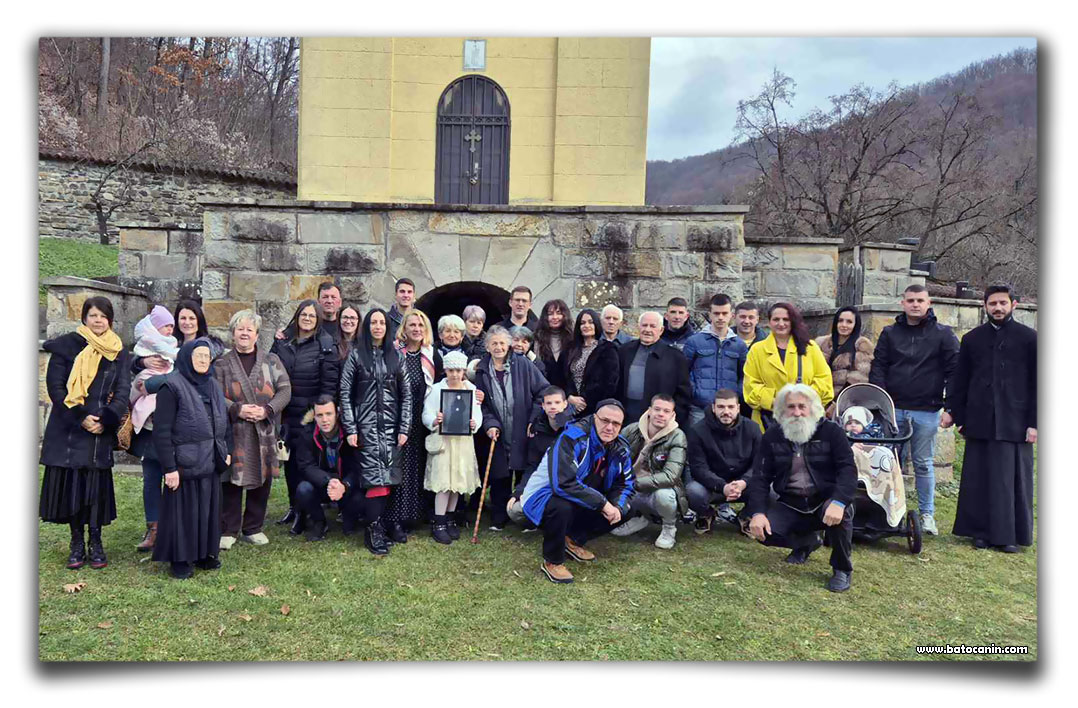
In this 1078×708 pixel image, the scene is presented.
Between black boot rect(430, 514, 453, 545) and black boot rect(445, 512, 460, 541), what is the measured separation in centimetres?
3

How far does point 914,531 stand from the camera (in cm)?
459

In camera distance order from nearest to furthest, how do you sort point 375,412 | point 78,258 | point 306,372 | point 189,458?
point 189,458
point 375,412
point 306,372
point 78,258

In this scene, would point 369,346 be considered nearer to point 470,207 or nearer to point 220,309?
point 470,207

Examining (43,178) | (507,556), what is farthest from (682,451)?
(43,178)

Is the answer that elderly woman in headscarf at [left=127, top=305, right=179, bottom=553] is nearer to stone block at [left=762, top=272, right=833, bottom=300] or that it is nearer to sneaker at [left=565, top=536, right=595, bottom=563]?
sneaker at [left=565, top=536, right=595, bottom=563]

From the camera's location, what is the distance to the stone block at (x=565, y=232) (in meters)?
6.59

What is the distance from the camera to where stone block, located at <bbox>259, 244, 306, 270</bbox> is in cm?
656

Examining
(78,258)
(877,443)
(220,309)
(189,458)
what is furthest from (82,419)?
(78,258)

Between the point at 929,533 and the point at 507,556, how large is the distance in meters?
2.95

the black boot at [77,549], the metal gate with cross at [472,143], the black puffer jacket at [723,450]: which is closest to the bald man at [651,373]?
the black puffer jacket at [723,450]

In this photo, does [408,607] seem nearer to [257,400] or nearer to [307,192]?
[257,400]

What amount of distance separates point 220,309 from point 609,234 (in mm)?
3625

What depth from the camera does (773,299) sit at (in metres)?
7.12

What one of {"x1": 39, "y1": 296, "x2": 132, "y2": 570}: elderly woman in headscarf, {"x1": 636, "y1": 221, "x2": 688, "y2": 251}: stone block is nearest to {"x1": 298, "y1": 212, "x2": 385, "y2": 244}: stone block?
{"x1": 636, "y1": 221, "x2": 688, "y2": 251}: stone block
